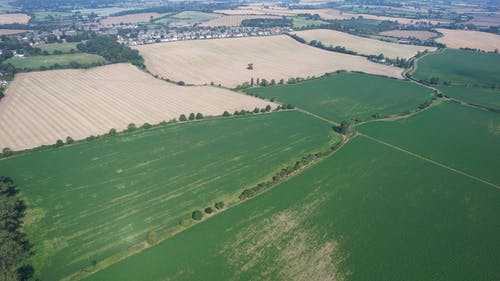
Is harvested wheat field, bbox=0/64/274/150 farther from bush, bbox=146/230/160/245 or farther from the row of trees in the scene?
bush, bbox=146/230/160/245

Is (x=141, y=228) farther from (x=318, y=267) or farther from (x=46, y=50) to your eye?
(x=46, y=50)

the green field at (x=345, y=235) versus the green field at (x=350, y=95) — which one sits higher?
the green field at (x=350, y=95)

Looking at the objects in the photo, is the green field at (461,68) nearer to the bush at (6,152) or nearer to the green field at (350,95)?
the green field at (350,95)

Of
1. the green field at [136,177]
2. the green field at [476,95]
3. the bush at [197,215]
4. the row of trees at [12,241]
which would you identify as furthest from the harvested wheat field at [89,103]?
the green field at [476,95]

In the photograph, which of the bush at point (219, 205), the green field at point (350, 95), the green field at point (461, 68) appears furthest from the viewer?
the green field at point (461, 68)

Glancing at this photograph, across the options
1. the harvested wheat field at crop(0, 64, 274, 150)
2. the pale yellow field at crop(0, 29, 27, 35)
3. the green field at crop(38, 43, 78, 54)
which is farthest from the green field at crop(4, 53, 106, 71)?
the pale yellow field at crop(0, 29, 27, 35)
